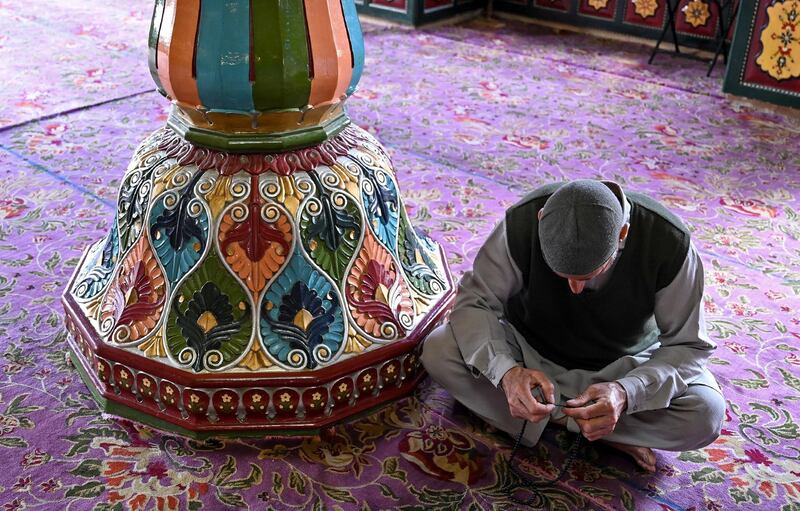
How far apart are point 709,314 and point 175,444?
1762 millimetres

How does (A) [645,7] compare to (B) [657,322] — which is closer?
(B) [657,322]

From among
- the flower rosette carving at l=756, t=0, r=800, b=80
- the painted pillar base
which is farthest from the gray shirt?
the flower rosette carving at l=756, t=0, r=800, b=80

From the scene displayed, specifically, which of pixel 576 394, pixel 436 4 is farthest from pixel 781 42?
pixel 576 394

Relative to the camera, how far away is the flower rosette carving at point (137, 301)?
2.25 metres

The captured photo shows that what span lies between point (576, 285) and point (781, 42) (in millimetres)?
3582

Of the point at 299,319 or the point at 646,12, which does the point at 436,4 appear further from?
the point at 299,319

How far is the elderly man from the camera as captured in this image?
188cm

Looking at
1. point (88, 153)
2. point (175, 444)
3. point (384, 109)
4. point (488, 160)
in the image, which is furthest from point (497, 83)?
point (175, 444)

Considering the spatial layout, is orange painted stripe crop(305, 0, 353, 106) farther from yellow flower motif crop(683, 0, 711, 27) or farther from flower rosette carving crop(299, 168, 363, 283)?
yellow flower motif crop(683, 0, 711, 27)

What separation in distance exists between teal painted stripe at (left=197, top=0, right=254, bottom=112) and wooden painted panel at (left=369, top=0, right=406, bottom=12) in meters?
4.79

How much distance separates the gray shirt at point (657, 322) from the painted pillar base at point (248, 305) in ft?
0.79

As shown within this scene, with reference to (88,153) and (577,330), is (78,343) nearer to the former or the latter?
(577,330)

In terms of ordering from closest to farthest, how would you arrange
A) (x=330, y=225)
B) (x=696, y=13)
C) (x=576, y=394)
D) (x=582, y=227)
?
(x=582, y=227) → (x=576, y=394) → (x=330, y=225) → (x=696, y=13)

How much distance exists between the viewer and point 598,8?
6.64 metres
